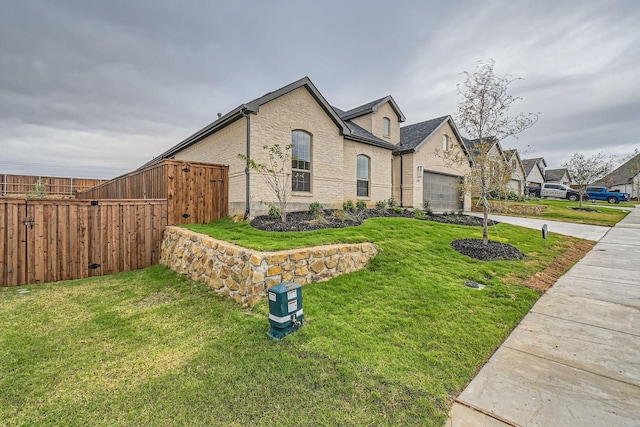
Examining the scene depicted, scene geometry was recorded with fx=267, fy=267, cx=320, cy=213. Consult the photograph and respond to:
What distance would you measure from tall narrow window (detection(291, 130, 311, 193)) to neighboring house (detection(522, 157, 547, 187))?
41.1 meters

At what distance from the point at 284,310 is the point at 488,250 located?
21.7 feet

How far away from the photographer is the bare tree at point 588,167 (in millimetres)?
21531

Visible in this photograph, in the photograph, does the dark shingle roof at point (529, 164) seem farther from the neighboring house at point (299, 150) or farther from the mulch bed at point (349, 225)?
the mulch bed at point (349, 225)

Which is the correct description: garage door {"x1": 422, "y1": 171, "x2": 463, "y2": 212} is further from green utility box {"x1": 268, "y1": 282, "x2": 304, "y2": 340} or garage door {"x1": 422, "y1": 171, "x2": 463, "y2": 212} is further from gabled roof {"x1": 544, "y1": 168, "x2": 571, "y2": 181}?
gabled roof {"x1": 544, "y1": 168, "x2": 571, "y2": 181}

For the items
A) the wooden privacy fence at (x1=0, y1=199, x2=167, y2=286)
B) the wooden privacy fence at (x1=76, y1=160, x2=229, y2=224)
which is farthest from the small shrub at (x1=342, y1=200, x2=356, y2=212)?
the wooden privacy fence at (x1=0, y1=199, x2=167, y2=286)

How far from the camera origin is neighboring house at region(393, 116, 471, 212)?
16.2 metres

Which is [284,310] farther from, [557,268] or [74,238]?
[557,268]

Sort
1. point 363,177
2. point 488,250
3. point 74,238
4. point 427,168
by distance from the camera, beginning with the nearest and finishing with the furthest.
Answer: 1. point 74,238
2. point 488,250
3. point 363,177
4. point 427,168

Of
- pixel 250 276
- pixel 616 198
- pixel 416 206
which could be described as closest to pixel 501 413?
pixel 250 276

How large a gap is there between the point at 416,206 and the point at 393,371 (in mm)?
14544

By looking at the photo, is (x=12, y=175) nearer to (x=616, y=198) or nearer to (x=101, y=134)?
(x=101, y=134)

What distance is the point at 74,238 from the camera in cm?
687

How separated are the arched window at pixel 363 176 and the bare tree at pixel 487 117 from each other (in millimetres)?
5880

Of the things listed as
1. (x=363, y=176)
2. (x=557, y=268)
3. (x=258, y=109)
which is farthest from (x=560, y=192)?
(x=258, y=109)
